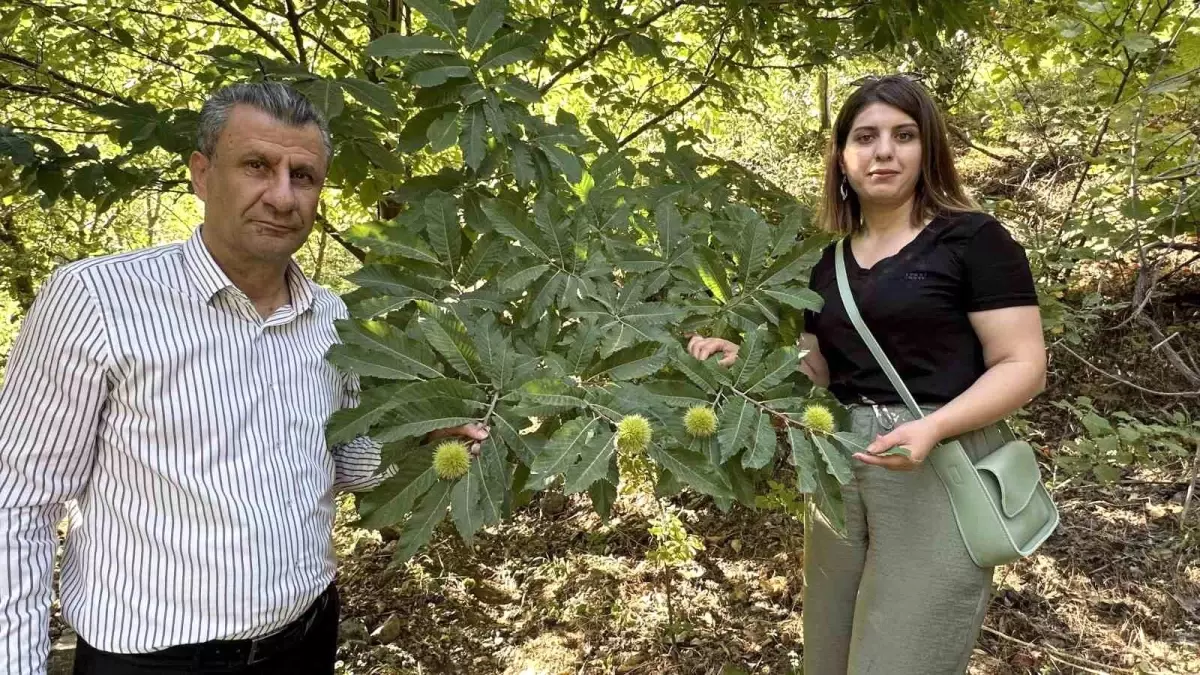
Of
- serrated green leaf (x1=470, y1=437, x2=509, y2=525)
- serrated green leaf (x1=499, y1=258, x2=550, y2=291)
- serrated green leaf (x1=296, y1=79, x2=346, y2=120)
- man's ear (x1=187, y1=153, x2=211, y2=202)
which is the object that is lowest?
serrated green leaf (x1=470, y1=437, x2=509, y2=525)

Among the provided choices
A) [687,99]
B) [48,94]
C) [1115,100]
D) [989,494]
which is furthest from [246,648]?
[1115,100]

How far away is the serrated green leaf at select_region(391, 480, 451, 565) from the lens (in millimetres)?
1139

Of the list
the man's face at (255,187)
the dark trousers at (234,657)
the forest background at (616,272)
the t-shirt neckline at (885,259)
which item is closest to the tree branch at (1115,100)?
the forest background at (616,272)

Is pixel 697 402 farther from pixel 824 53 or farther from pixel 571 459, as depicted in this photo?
pixel 824 53

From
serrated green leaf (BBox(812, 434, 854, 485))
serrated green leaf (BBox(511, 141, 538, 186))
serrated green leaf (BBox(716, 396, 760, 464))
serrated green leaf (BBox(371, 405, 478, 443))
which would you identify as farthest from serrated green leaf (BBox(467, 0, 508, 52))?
serrated green leaf (BBox(812, 434, 854, 485))

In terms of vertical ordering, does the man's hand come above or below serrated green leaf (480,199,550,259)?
below

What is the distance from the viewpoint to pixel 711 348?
146 cm

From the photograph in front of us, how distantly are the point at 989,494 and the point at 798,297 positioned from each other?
0.55 metres

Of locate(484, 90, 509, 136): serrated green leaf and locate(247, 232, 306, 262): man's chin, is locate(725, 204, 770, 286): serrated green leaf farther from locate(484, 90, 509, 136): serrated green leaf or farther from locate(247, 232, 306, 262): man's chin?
locate(247, 232, 306, 262): man's chin

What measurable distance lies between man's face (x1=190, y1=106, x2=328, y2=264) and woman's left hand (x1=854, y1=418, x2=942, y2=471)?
1131mm

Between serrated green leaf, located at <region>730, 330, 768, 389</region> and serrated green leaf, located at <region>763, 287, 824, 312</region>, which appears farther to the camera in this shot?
serrated green leaf, located at <region>763, 287, 824, 312</region>

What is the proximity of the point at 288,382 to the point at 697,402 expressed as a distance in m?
0.75

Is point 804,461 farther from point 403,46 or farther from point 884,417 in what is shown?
point 403,46

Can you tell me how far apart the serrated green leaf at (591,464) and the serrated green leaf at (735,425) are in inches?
7.2
